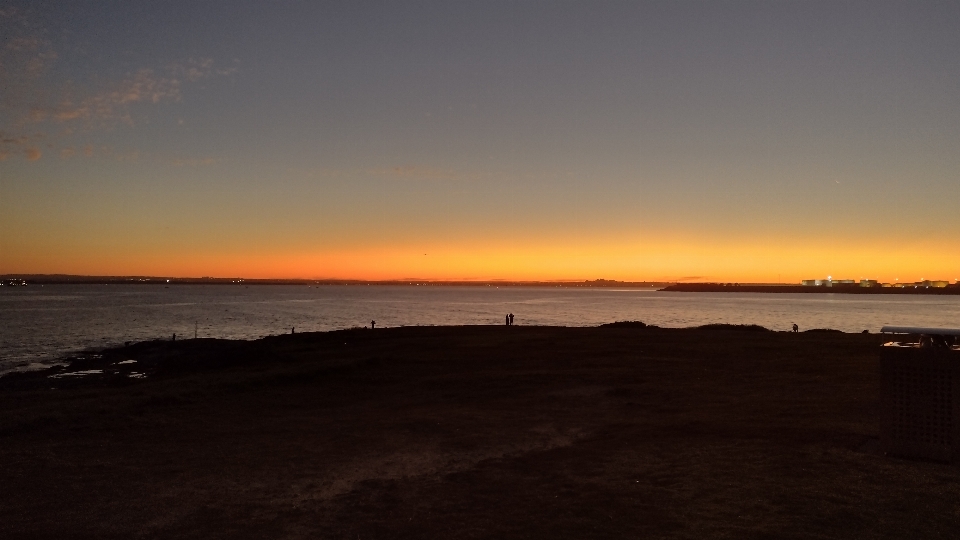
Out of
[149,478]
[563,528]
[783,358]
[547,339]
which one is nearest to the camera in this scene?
[563,528]

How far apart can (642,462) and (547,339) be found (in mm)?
24680

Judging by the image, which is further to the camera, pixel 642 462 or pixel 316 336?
pixel 316 336

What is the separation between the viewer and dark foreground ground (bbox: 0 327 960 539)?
7.71 m

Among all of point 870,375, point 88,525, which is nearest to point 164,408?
point 88,525

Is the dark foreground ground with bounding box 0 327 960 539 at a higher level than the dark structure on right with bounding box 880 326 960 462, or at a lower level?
lower

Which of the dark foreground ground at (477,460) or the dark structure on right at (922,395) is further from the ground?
the dark structure on right at (922,395)

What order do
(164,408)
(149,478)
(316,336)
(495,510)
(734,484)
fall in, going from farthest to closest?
(316,336), (164,408), (149,478), (734,484), (495,510)

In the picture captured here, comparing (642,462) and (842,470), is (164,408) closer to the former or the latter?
(642,462)

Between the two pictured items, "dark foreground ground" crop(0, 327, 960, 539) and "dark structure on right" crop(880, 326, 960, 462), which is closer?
"dark foreground ground" crop(0, 327, 960, 539)

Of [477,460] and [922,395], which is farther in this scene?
[477,460]

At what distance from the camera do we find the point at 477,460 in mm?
10797

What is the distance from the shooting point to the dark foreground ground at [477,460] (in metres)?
7.71

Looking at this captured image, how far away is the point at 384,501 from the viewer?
866cm

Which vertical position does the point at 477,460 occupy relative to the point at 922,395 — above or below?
below
